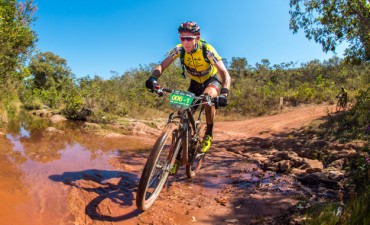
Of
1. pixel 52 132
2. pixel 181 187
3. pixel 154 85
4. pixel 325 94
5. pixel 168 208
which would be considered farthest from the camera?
pixel 325 94

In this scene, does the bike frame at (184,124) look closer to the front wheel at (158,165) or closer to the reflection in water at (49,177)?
the front wheel at (158,165)

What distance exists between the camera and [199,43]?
4035 mm

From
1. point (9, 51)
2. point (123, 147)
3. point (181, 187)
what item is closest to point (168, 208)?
point (181, 187)

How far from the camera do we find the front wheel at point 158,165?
2.79 m

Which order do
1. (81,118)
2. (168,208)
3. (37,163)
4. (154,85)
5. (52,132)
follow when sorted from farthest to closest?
(81,118) < (52,132) < (37,163) < (154,85) < (168,208)

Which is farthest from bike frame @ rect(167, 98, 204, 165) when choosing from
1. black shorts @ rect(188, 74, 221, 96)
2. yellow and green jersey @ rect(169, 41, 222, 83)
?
yellow and green jersey @ rect(169, 41, 222, 83)

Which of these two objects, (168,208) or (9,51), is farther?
(9,51)

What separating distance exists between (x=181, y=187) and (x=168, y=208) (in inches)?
31.3

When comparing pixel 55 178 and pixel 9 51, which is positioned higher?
pixel 9 51

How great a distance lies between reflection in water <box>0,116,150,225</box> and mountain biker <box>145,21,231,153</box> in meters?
1.59

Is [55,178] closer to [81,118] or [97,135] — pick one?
[97,135]

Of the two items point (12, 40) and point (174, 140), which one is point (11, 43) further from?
point (174, 140)

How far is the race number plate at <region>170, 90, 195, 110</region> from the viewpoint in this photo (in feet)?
10.7

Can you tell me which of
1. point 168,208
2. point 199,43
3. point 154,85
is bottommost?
point 168,208
